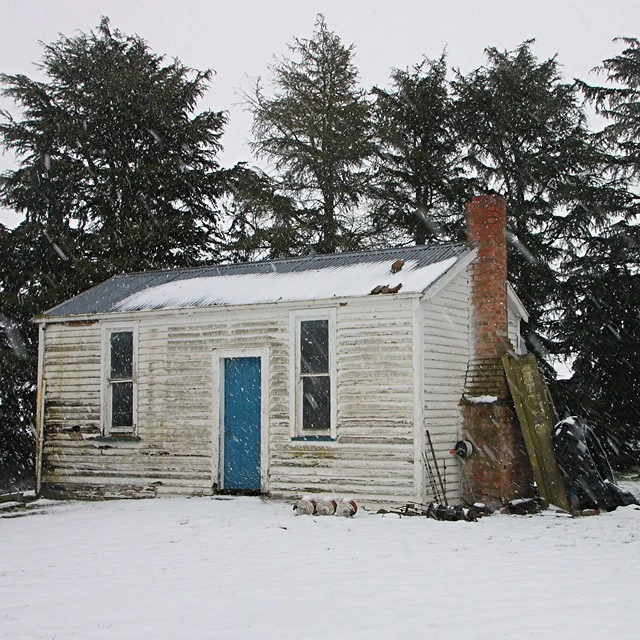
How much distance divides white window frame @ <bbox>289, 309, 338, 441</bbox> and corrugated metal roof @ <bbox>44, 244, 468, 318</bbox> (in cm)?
32

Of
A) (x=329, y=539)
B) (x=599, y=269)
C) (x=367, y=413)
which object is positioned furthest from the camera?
(x=599, y=269)

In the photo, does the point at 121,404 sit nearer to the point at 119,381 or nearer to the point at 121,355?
the point at 119,381

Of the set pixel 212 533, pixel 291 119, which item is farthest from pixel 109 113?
pixel 212 533

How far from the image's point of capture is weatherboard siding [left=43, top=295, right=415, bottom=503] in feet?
44.0

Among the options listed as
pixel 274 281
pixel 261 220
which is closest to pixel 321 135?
pixel 261 220

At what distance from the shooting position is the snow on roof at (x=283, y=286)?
13977mm

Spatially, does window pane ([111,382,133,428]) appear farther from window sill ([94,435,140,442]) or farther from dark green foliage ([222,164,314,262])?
dark green foliage ([222,164,314,262])

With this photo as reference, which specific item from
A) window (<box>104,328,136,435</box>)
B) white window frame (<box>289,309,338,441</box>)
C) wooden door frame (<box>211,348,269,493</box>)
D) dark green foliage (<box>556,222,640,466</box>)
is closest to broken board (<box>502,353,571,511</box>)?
white window frame (<box>289,309,338,441</box>)

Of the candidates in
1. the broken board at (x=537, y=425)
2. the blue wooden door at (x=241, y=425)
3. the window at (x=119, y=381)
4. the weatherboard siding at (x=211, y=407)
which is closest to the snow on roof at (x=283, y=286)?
the weatherboard siding at (x=211, y=407)

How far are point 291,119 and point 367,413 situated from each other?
18237mm

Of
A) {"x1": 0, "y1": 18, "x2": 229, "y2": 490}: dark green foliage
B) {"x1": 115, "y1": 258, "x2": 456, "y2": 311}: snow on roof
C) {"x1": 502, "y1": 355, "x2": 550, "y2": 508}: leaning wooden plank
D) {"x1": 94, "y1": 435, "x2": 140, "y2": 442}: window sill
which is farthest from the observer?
{"x1": 0, "y1": 18, "x2": 229, "y2": 490}: dark green foliage

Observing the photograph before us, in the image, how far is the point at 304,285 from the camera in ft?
49.3

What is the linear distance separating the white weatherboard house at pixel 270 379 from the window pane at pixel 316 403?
0.06ft

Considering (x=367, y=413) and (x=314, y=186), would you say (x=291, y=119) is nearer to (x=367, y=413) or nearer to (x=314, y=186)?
(x=314, y=186)
